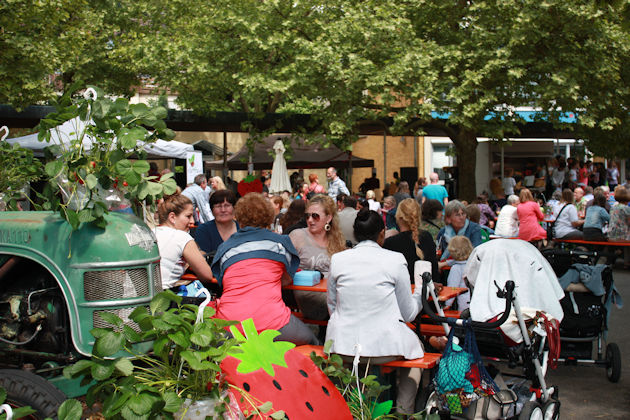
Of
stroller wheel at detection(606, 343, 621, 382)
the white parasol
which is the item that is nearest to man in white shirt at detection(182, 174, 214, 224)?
the white parasol

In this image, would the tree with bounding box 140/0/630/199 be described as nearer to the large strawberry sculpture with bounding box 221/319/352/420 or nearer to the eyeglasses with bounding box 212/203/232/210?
the eyeglasses with bounding box 212/203/232/210

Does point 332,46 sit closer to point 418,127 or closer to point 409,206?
point 418,127

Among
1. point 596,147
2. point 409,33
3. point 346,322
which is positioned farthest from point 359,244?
point 596,147

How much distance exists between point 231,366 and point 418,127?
17655 mm

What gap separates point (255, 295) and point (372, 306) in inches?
35.8

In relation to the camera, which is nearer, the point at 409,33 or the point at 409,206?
the point at 409,206

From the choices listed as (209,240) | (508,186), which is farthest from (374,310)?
(508,186)

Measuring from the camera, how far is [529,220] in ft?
44.4

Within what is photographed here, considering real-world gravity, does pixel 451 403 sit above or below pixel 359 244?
below

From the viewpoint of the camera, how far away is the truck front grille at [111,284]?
385 cm

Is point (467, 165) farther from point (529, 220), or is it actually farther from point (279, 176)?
point (529, 220)

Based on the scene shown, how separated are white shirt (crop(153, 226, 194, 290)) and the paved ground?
3.33 m

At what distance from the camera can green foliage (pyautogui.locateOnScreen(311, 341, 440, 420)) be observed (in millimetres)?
4461

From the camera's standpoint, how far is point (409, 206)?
25.0ft
